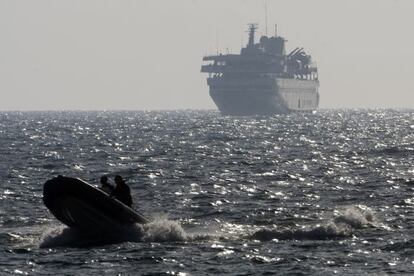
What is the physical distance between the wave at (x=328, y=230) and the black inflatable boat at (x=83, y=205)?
329cm

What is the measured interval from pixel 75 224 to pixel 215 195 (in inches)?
480

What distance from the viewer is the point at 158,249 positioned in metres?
23.7

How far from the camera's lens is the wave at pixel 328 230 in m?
25.8

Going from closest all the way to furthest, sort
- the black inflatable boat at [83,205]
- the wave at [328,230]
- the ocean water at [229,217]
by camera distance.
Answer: the ocean water at [229,217] → the black inflatable boat at [83,205] → the wave at [328,230]

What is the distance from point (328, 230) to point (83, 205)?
19.0ft

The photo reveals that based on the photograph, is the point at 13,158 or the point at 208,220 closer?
the point at 208,220

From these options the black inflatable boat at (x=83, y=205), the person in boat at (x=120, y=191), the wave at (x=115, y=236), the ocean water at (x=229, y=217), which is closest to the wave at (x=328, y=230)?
the ocean water at (x=229, y=217)

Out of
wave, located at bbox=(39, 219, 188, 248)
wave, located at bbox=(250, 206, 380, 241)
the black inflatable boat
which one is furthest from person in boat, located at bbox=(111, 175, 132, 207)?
wave, located at bbox=(250, 206, 380, 241)

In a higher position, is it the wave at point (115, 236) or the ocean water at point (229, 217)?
the wave at point (115, 236)

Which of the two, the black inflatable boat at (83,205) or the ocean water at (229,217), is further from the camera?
the black inflatable boat at (83,205)

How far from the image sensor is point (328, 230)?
26250mm

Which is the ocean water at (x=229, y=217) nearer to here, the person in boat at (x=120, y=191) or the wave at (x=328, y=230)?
the wave at (x=328, y=230)

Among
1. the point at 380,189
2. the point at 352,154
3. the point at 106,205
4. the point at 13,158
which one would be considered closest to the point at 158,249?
the point at 106,205

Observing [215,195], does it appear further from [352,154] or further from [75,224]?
[352,154]
